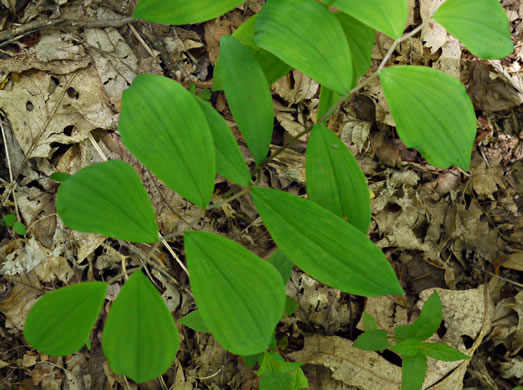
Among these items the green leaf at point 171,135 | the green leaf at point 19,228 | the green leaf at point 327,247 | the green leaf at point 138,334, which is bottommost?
the green leaf at point 19,228

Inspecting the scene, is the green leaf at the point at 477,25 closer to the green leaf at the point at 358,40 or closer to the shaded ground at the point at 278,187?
the green leaf at the point at 358,40

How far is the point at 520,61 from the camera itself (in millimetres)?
1585

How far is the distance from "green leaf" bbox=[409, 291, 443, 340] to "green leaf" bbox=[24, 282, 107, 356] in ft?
2.72

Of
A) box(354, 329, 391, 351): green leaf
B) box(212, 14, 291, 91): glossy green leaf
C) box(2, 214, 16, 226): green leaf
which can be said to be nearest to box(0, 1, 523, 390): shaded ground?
box(2, 214, 16, 226): green leaf

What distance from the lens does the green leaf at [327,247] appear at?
2.59 feet

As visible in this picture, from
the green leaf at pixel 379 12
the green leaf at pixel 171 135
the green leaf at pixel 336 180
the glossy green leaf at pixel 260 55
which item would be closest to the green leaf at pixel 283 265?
the green leaf at pixel 336 180

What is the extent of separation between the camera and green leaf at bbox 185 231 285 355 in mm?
743

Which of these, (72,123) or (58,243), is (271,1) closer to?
(72,123)

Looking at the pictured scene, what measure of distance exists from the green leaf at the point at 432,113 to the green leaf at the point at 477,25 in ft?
0.42

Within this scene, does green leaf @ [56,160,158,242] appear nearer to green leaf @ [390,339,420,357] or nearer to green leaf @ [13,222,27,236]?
green leaf @ [13,222,27,236]

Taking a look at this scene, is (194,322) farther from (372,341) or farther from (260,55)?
(260,55)

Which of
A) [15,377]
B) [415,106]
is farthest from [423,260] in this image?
[15,377]

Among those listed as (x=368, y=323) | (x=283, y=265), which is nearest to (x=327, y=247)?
(x=283, y=265)

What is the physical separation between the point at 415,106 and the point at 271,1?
0.36m
